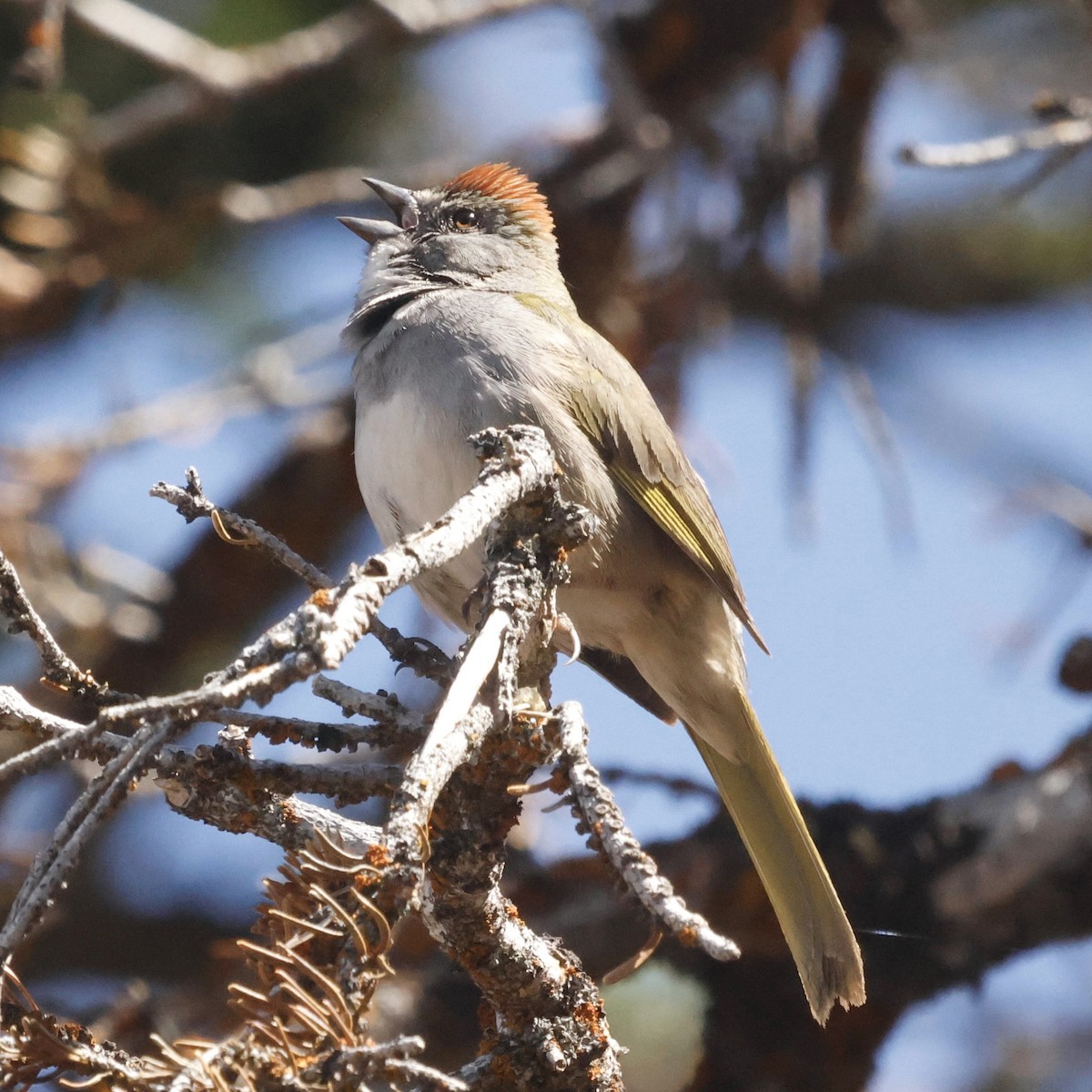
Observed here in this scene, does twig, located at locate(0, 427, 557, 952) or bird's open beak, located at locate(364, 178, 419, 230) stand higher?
twig, located at locate(0, 427, 557, 952)

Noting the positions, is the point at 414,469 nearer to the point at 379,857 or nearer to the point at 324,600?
the point at 324,600

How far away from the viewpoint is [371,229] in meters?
4.69

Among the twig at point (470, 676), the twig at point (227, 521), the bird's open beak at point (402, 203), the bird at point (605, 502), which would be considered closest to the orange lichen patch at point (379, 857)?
the twig at point (470, 676)

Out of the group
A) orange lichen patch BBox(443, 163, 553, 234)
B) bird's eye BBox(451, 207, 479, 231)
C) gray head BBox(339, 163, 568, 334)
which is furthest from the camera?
orange lichen patch BBox(443, 163, 553, 234)

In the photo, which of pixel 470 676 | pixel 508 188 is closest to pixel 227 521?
pixel 470 676

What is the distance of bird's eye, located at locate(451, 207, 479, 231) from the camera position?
16.1ft

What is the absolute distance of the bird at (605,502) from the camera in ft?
11.6

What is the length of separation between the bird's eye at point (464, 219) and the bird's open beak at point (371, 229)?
255mm

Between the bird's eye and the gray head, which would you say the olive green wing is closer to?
the gray head

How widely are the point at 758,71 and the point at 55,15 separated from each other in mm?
3189

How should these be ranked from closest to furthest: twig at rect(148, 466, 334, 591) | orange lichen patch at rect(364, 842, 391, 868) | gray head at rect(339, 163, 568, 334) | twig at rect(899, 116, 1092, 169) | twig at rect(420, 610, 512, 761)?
orange lichen patch at rect(364, 842, 391, 868) < twig at rect(420, 610, 512, 761) < twig at rect(148, 466, 334, 591) < twig at rect(899, 116, 1092, 169) < gray head at rect(339, 163, 568, 334)

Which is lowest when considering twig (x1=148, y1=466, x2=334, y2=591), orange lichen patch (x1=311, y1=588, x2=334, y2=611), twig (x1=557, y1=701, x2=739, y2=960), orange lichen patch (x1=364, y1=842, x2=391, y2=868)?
twig (x1=557, y1=701, x2=739, y2=960)

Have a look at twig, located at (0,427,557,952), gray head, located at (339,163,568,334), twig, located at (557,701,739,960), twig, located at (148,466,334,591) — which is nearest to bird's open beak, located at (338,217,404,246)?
gray head, located at (339,163,568,334)

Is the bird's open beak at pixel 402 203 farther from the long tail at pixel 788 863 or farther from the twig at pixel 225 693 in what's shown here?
the twig at pixel 225 693
